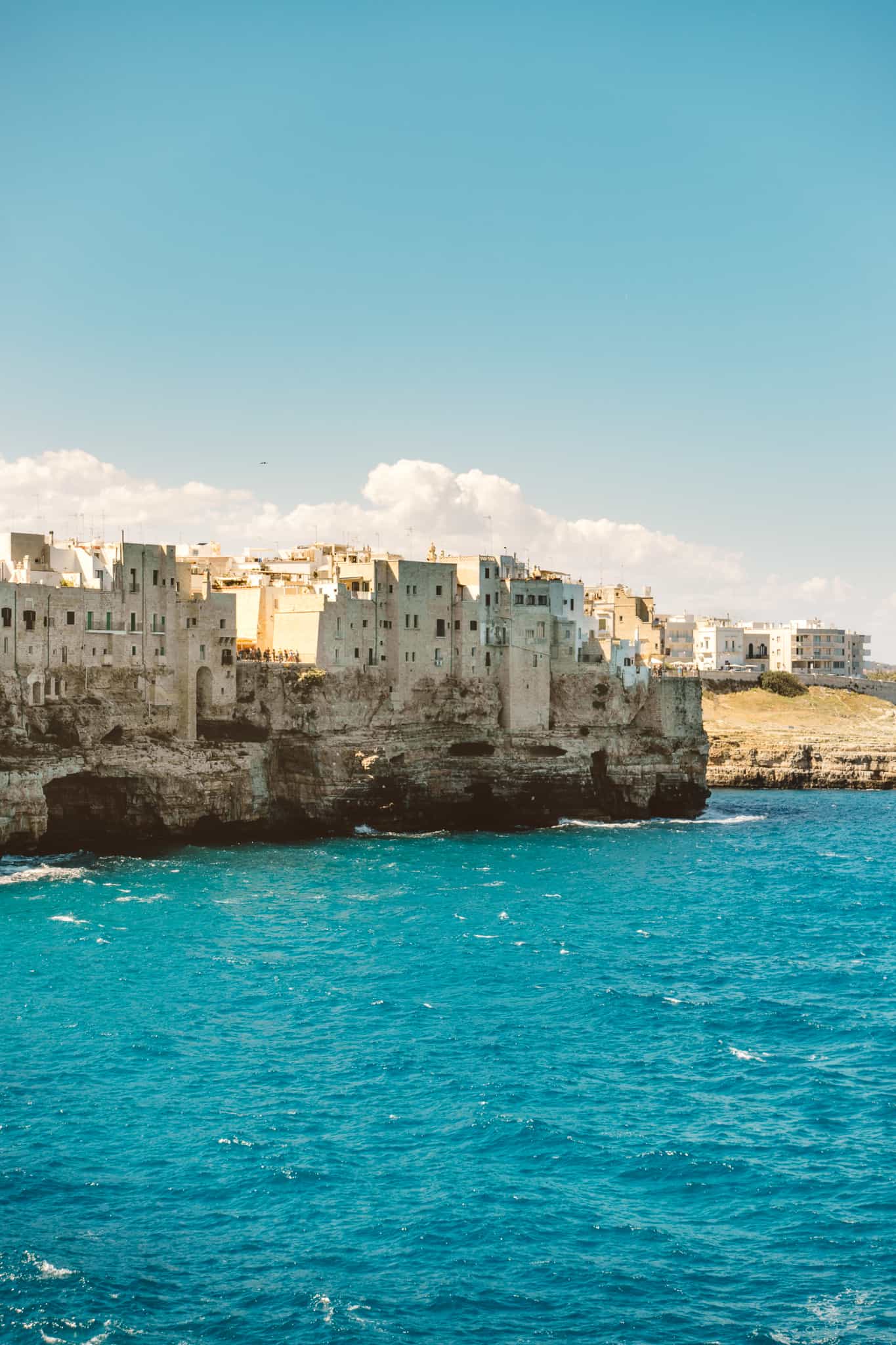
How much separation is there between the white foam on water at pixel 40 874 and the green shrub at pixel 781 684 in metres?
95.5

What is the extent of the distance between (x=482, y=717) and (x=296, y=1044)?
45107mm

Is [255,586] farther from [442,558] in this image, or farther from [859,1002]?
[859,1002]

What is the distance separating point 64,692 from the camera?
67.2 meters

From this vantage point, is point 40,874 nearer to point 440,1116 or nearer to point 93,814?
point 93,814

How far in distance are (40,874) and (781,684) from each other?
98.6 m

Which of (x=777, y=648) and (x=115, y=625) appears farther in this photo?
(x=777, y=648)

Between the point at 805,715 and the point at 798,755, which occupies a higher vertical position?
the point at 805,715

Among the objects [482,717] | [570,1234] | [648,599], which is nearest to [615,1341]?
[570,1234]

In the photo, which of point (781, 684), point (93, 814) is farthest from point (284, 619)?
point (781, 684)

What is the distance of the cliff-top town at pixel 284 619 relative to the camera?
67.5 m

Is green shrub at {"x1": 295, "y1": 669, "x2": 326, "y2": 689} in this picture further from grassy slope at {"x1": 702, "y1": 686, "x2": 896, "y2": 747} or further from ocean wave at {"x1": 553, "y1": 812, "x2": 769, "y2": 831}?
grassy slope at {"x1": 702, "y1": 686, "x2": 896, "y2": 747}

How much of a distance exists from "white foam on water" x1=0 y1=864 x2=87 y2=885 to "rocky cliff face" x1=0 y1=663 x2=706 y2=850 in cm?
187

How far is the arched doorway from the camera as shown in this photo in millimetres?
73500

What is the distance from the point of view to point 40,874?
6116 cm
